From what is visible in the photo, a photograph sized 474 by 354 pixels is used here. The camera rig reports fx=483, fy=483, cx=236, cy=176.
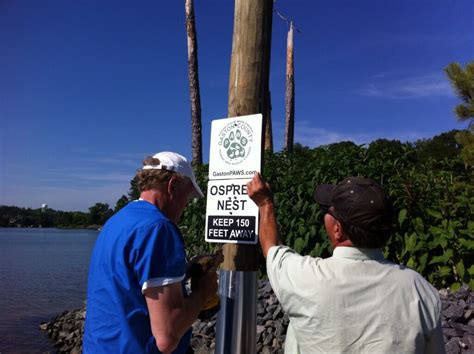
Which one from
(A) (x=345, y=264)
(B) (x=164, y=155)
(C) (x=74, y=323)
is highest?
(B) (x=164, y=155)

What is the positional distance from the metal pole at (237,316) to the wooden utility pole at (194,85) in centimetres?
1187

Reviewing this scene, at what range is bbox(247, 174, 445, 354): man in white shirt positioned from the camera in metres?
1.98

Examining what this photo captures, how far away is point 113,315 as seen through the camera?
2.37 meters

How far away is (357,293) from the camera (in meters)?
2.01

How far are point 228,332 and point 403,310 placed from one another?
5.41 feet

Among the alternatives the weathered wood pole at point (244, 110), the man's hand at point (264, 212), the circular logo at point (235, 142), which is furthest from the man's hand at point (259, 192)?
the weathered wood pole at point (244, 110)

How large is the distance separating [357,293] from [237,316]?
150cm

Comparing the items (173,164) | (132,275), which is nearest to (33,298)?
(173,164)

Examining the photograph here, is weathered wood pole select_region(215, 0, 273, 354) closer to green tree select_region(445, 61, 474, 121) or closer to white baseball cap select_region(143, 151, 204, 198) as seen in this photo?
white baseball cap select_region(143, 151, 204, 198)

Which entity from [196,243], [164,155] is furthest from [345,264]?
[196,243]

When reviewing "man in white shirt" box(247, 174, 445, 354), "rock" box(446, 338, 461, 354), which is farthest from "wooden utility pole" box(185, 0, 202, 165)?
"man in white shirt" box(247, 174, 445, 354)

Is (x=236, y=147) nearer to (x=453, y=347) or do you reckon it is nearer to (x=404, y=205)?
(x=453, y=347)

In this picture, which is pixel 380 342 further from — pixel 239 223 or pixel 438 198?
pixel 438 198

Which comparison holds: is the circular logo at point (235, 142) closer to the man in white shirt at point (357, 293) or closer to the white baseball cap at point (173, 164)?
the white baseball cap at point (173, 164)
